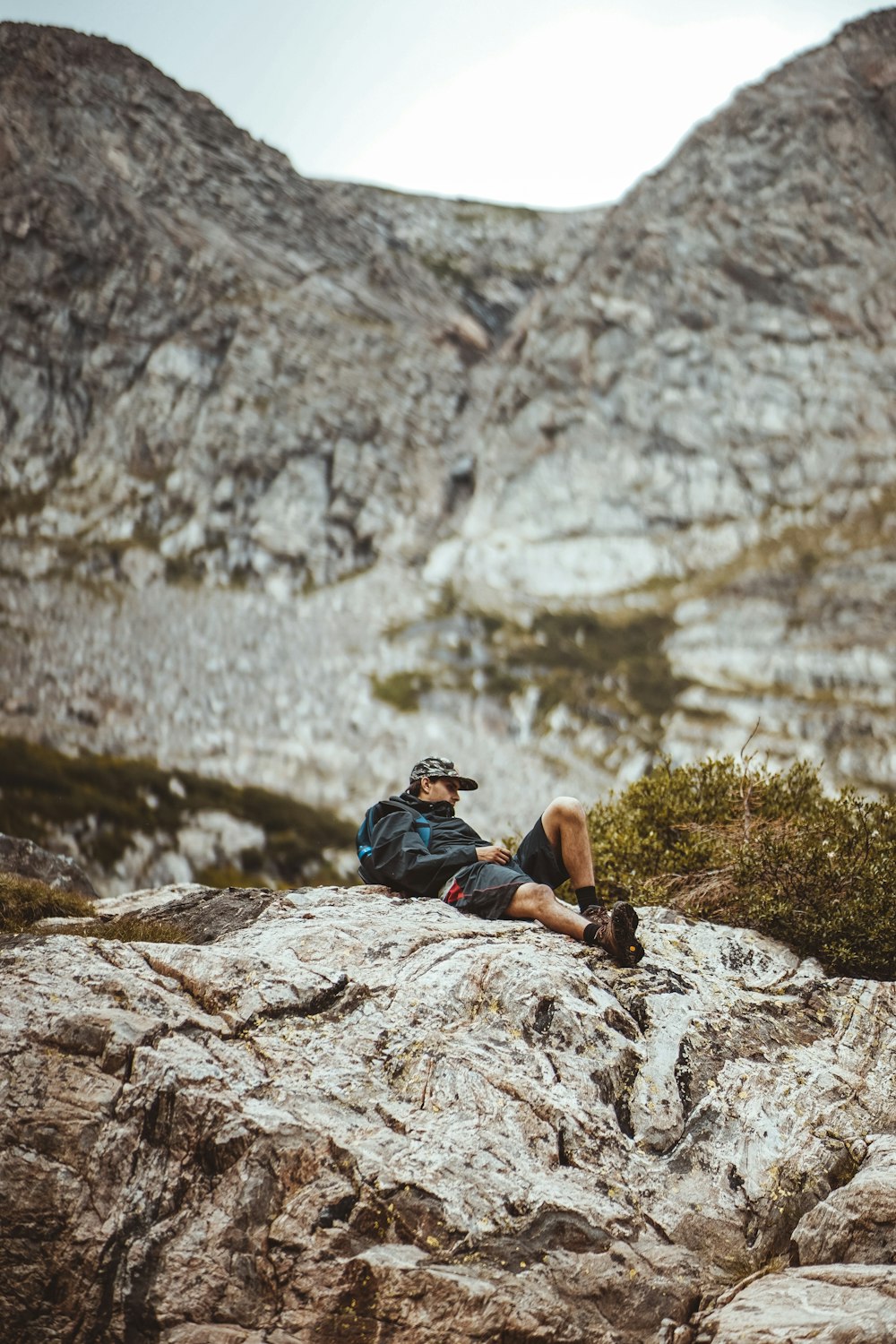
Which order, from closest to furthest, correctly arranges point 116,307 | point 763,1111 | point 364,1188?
point 364,1188
point 763,1111
point 116,307

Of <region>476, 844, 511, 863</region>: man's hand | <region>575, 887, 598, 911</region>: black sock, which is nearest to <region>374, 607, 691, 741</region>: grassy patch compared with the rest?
<region>476, 844, 511, 863</region>: man's hand

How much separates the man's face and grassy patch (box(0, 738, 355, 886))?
230 feet

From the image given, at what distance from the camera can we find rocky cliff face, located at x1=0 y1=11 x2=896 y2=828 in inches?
4363

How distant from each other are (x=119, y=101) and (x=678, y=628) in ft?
375

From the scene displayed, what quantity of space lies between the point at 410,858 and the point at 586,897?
2.04 metres

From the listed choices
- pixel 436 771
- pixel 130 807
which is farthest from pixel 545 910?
pixel 130 807

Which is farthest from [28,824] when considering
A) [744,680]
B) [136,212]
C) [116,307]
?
[136,212]

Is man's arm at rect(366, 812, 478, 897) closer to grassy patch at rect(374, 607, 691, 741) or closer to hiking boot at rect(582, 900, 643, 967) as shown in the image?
hiking boot at rect(582, 900, 643, 967)

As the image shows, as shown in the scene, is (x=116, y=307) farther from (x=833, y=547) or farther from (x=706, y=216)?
(x=833, y=547)

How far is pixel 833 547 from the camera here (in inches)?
4791

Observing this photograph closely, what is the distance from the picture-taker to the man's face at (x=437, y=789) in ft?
41.5

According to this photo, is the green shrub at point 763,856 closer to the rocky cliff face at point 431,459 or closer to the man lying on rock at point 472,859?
the man lying on rock at point 472,859

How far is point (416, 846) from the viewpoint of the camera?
39.7 ft

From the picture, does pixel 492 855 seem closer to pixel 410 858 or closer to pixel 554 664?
pixel 410 858
